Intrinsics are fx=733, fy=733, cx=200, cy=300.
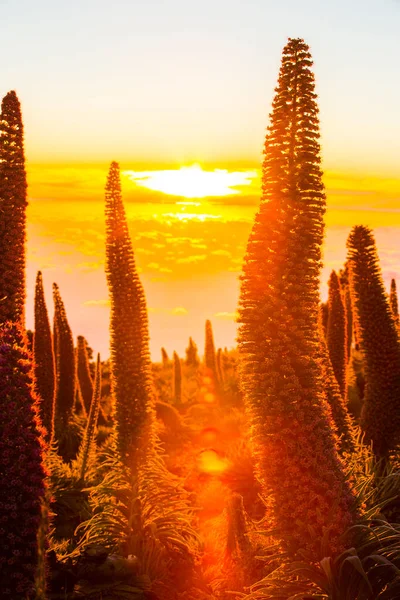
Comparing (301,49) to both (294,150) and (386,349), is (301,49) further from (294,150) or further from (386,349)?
(386,349)

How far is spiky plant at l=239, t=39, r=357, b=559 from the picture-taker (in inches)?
241

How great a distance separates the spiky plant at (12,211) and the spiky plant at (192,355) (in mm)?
35326

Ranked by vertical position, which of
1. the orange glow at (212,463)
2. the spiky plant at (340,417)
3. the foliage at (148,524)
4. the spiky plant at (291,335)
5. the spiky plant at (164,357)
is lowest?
the spiky plant at (164,357)

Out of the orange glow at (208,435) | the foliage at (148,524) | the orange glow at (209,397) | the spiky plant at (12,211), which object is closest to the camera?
the spiky plant at (12,211)

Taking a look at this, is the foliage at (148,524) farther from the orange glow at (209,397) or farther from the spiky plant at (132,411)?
the orange glow at (209,397)

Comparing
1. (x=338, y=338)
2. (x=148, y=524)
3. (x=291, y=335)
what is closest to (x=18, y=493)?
(x=291, y=335)

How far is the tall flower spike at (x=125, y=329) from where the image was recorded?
10.2 meters

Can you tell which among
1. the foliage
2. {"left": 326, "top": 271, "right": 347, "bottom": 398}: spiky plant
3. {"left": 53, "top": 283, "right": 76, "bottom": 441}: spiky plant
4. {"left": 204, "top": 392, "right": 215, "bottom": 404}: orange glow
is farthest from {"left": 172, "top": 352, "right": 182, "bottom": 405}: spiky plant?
the foliage

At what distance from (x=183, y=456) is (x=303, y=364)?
11.5 meters

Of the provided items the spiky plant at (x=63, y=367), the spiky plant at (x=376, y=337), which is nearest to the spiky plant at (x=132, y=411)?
the spiky plant at (x=376, y=337)

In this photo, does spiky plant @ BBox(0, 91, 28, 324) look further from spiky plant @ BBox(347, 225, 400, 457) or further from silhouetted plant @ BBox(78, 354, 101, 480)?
silhouetted plant @ BBox(78, 354, 101, 480)

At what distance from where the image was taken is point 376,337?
10.3 metres

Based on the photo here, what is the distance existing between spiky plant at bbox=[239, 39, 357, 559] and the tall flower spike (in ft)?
12.9

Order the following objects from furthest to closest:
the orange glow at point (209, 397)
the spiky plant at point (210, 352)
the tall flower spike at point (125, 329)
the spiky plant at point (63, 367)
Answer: the spiky plant at point (210, 352) → the orange glow at point (209, 397) → the spiky plant at point (63, 367) → the tall flower spike at point (125, 329)
